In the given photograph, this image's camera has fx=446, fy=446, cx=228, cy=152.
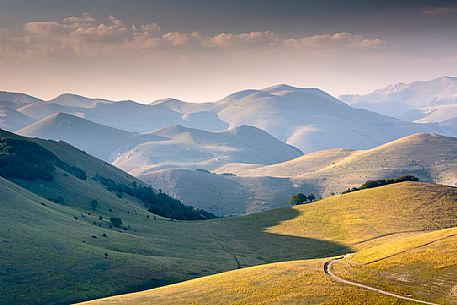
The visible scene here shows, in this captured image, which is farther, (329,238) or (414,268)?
(329,238)

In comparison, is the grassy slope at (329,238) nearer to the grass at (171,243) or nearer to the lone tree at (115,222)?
the grass at (171,243)

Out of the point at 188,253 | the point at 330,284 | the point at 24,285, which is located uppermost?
the point at 330,284

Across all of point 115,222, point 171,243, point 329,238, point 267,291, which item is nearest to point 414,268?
point 267,291

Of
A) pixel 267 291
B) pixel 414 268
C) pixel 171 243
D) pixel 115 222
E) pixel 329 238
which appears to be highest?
pixel 414 268

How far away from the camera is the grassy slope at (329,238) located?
6259 centimetres

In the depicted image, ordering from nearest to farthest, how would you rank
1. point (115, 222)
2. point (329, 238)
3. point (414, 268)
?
point (414, 268)
point (329, 238)
point (115, 222)

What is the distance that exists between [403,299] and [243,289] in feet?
78.4

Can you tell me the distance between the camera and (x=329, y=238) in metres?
157

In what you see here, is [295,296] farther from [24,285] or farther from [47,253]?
[47,253]

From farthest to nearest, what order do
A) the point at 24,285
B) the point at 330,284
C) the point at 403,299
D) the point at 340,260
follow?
the point at 24,285, the point at 340,260, the point at 330,284, the point at 403,299

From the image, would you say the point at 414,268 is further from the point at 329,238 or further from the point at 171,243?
the point at 171,243

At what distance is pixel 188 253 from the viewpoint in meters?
147

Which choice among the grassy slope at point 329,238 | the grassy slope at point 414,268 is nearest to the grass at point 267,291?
the grassy slope at point 329,238

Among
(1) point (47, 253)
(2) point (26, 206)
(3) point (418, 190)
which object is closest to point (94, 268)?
(1) point (47, 253)
